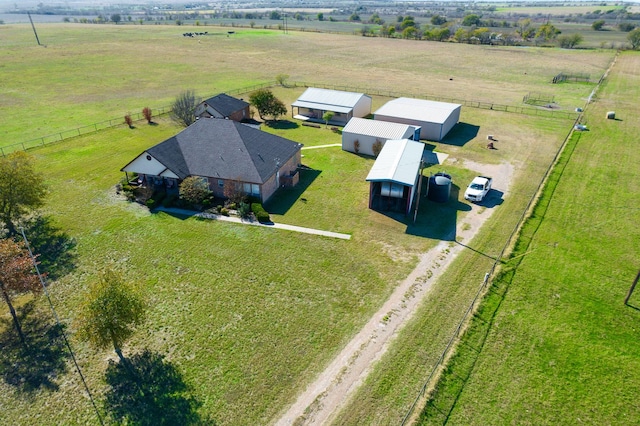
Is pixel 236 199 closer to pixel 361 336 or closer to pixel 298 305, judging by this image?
pixel 298 305

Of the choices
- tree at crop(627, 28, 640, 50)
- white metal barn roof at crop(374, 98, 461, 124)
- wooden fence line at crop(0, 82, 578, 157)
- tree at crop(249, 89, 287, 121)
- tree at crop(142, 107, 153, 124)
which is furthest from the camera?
tree at crop(627, 28, 640, 50)

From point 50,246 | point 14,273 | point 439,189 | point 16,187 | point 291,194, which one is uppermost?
point 16,187

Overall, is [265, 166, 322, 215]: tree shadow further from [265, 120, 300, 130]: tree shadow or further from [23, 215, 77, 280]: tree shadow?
[265, 120, 300, 130]: tree shadow

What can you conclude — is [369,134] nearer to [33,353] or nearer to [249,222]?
[249,222]

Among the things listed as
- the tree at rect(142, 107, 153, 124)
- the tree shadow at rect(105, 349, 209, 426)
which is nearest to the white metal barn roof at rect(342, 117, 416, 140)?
the tree at rect(142, 107, 153, 124)

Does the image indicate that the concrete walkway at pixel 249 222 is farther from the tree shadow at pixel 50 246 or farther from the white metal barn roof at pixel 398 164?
the tree shadow at pixel 50 246

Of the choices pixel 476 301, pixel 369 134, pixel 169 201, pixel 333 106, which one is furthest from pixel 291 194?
pixel 333 106

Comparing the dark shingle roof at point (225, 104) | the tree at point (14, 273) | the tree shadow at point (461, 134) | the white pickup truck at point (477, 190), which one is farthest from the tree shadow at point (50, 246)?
the tree shadow at point (461, 134)
